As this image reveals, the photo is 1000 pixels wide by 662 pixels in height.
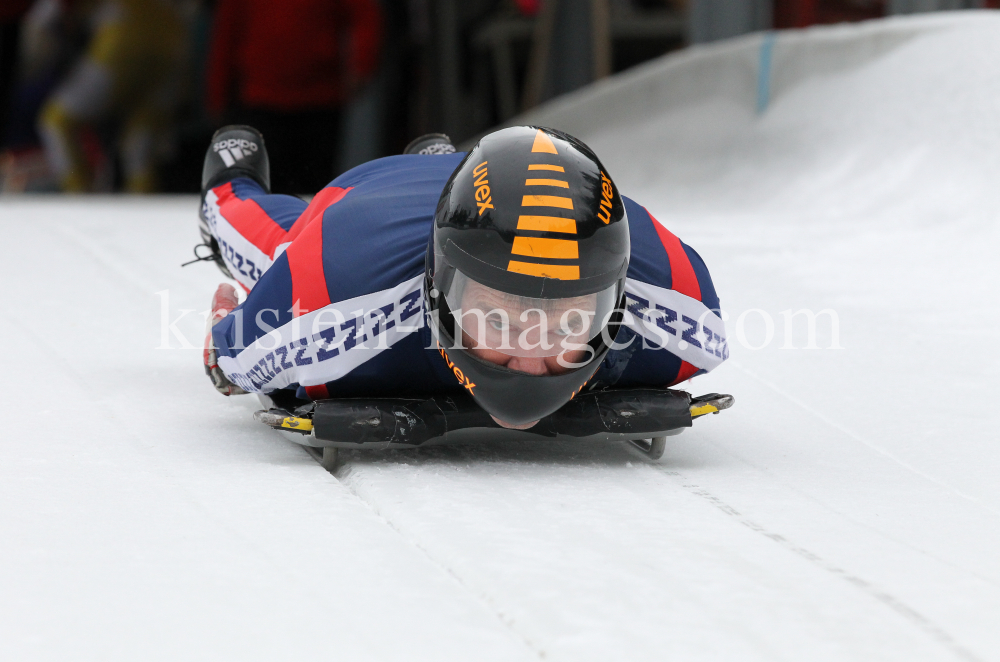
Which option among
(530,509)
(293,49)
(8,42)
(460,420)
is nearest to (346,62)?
(293,49)

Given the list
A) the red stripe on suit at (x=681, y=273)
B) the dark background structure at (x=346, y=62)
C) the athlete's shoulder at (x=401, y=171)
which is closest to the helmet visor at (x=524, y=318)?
the red stripe on suit at (x=681, y=273)

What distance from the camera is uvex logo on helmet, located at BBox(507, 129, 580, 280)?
2.20 meters

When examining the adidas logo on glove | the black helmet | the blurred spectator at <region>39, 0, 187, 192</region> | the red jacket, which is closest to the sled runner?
the black helmet

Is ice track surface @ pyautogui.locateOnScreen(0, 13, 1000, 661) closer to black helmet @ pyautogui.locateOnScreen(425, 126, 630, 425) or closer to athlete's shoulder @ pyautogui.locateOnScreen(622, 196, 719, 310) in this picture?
black helmet @ pyautogui.locateOnScreen(425, 126, 630, 425)

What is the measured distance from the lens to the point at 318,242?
264cm

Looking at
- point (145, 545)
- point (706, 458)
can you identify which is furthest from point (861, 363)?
point (145, 545)

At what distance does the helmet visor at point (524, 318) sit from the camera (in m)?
2.25

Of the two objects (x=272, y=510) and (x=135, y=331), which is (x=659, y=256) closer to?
(x=272, y=510)

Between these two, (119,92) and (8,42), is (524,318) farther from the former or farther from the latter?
(8,42)

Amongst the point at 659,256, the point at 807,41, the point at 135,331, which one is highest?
the point at 807,41

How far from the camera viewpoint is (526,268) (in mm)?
2197

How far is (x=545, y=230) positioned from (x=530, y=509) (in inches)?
21.4

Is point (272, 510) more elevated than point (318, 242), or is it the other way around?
point (318, 242)

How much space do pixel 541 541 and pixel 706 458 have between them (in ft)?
2.55
